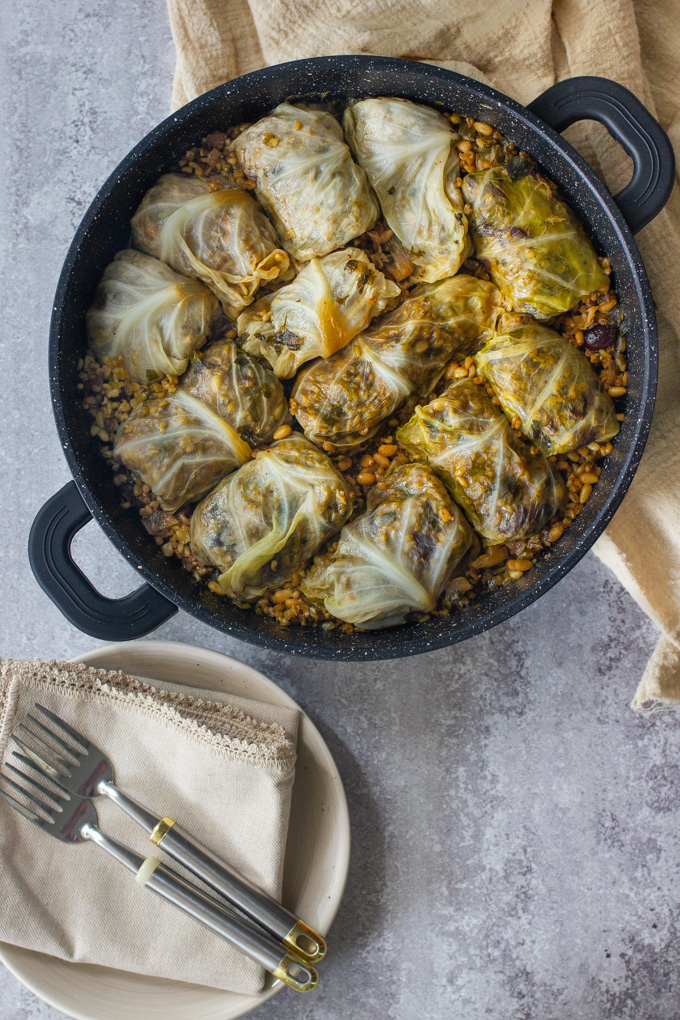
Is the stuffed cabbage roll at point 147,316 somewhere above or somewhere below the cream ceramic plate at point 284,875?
above

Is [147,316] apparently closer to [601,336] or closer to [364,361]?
[364,361]

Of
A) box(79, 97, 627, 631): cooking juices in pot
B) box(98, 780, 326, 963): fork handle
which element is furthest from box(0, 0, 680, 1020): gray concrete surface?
box(79, 97, 627, 631): cooking juices in pot

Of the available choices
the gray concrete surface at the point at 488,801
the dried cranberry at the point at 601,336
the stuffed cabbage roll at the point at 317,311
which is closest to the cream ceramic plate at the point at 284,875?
the gray concrete surface at the point at 488,801

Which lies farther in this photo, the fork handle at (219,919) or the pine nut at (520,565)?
the pine nut at (520,565)

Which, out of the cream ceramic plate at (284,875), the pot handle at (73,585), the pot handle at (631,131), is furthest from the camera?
the cream ceramic plate at (284,875)

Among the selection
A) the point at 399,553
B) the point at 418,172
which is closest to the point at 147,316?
the point at 418,172

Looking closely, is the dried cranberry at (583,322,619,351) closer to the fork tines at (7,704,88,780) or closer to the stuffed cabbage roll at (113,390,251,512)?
the stuffed cabbage roll at (113,390,251,512)

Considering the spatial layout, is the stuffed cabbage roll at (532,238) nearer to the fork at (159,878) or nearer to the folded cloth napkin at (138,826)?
the folded cloth napkin at (138,826)
